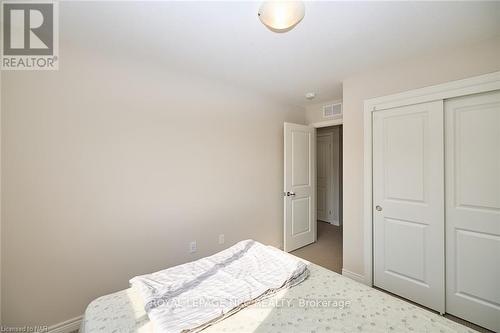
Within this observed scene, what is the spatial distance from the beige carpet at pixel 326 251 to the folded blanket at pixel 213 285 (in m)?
1.62

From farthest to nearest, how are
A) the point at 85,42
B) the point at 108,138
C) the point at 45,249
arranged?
the point at 108,138, the point at 85,42, the point at 45,249

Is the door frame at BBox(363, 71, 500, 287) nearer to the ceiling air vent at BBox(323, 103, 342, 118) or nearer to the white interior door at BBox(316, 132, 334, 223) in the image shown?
the ceiling air vent at BBox(323, 103, 342, 118)

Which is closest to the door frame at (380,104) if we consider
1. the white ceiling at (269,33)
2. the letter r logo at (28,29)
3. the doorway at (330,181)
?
the white ceiling at (269,33)

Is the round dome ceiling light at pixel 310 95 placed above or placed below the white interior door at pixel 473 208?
above

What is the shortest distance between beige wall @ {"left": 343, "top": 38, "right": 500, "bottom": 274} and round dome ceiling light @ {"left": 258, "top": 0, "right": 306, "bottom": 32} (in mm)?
1541

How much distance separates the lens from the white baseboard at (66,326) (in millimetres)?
1695

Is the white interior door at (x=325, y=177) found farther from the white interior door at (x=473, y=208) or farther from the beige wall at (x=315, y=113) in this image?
the white interior door at (x=473, y=208)

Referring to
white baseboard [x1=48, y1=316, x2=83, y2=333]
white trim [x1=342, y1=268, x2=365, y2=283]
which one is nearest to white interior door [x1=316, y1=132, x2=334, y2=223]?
white trim [x1=342, y1=268, x2=365, y2=283]

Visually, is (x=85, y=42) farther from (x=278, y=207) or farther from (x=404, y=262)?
(x=404, y=262)

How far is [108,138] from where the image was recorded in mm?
1944

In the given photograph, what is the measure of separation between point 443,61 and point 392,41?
0.58 meters

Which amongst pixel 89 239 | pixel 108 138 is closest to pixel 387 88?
pixel 108 138
